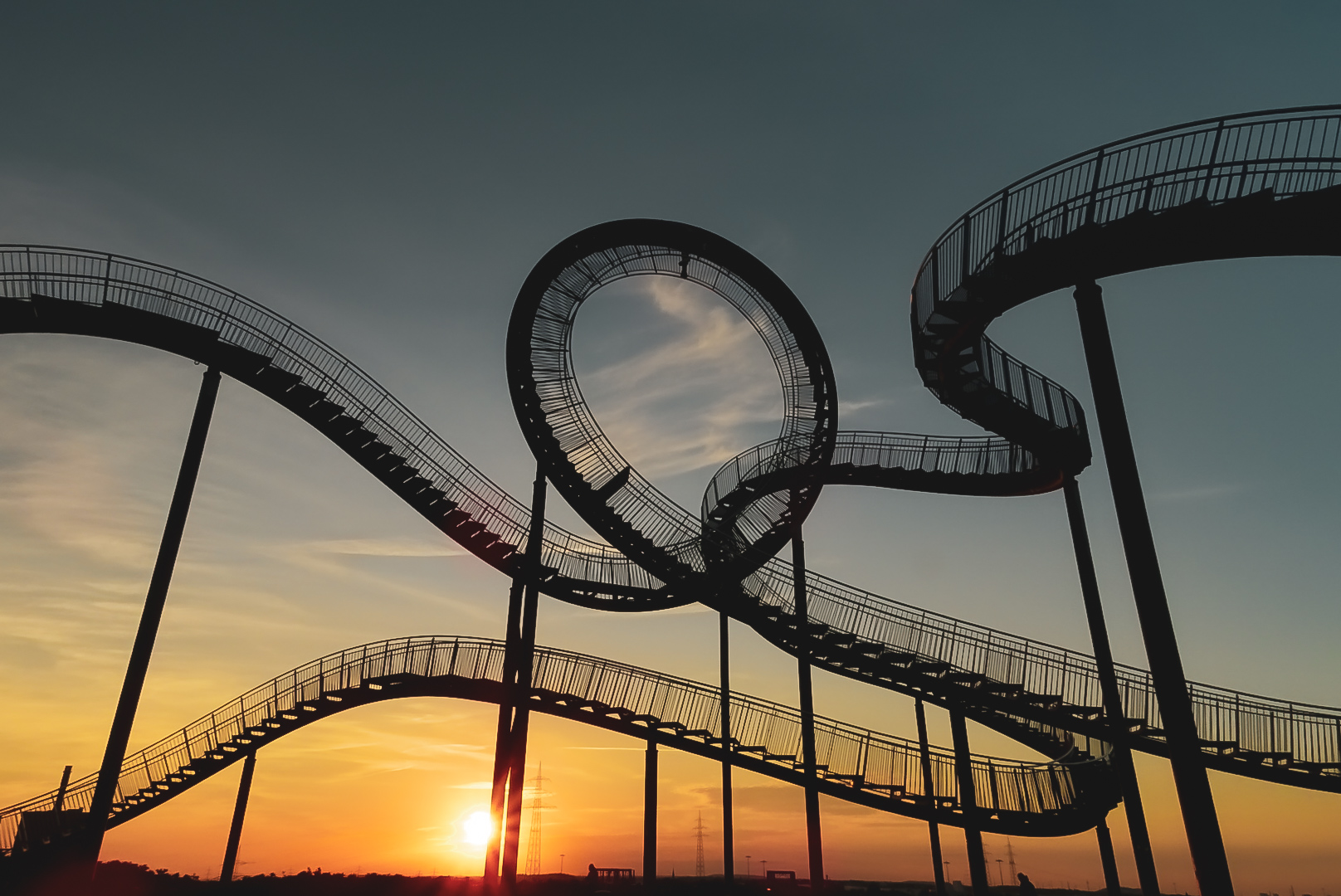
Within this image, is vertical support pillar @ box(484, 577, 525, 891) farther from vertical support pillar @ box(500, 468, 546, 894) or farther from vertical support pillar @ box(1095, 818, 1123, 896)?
vertical support pillar @ box(1095, 818, 1123, 896)

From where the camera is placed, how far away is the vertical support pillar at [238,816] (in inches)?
→ 688

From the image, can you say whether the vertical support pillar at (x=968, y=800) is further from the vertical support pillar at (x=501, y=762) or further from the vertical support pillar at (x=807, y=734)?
the vertical support pillar at (x=501, y=762)

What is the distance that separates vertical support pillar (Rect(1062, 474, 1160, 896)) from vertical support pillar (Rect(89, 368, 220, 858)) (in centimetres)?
1712

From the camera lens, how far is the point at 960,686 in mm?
14680

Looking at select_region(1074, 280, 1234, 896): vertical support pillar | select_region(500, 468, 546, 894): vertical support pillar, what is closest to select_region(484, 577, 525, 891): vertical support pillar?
select_region(500, 468, 546, 894): vertical support pillar

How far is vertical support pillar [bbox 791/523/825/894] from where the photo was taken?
51.5 ft

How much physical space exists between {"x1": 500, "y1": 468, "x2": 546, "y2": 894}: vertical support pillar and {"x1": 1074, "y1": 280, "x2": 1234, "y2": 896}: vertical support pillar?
10.4m

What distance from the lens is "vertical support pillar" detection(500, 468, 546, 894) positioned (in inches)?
569

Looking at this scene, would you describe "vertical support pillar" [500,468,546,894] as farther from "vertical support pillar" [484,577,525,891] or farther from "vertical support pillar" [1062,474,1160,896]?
"vertical support pillar" [1062,474,1160,896]

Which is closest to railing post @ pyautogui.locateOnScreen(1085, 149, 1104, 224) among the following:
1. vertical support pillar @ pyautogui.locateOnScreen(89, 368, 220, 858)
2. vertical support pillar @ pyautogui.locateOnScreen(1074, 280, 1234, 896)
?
vertical support pillar @ pyautogui.locateOnScreen(1074, 280, 1234, 896)

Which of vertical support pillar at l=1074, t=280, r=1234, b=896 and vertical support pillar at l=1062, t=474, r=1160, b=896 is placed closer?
vertical support pillar at l=1074, t=280, r=1234, b=896

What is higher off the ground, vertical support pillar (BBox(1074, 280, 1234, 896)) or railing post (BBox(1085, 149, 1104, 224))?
railing post (BBox(1085, 149, 1104, 224))

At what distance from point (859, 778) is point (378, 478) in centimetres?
1175

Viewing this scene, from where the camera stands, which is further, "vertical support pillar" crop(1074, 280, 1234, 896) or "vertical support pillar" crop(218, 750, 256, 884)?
"vertical support pillar" crop(218, 750, 256, 884)
